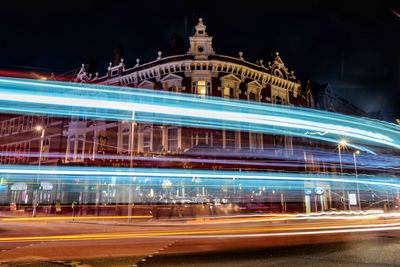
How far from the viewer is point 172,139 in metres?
38.9

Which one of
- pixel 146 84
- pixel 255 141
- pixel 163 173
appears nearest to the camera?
pixel 163 173

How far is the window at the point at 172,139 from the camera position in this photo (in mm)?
38525

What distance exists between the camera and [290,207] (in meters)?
33.9

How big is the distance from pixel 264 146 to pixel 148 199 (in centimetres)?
1569

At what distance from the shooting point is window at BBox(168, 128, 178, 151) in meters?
38.5

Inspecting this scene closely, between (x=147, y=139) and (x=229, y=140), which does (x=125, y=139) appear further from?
(x=229, y=140)

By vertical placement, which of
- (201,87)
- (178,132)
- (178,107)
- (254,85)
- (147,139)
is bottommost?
(178,107)

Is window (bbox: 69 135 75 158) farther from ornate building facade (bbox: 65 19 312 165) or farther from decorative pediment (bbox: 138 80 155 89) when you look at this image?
decorative pediment (bbox: 138 80 155 89)

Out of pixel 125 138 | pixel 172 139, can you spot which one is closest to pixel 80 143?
pixel 125 138

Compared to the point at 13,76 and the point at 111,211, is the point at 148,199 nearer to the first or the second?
the point at 111,211

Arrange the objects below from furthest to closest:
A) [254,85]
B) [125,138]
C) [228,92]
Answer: [254,85], [125,138], [228,92]

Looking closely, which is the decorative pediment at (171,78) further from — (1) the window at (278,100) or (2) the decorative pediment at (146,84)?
(1) the window at (278,100)

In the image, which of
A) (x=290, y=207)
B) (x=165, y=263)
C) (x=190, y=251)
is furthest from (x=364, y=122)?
(x=165, y=263)

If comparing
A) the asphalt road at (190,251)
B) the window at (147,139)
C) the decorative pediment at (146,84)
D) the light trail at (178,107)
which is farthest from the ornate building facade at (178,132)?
the asphalt road at (190,251)
